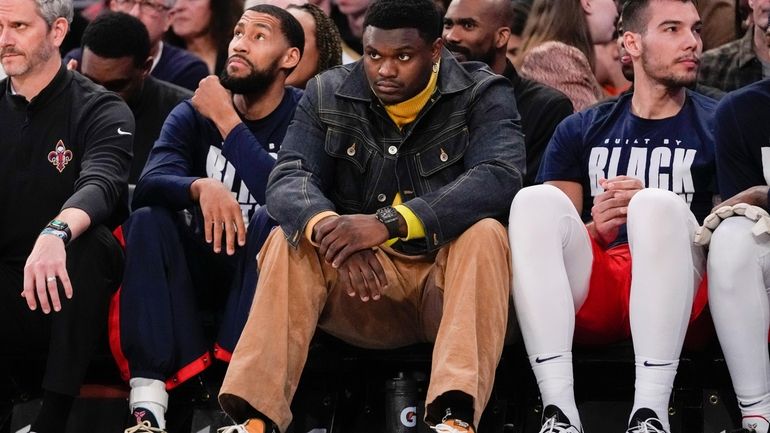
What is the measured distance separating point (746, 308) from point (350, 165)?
1.22 m

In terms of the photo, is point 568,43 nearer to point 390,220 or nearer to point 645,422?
point 390,220

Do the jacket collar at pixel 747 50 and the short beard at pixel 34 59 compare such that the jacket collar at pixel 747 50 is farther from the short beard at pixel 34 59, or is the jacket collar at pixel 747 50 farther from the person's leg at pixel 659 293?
the short beard at pixel 34 59

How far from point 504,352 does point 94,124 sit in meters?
1.49

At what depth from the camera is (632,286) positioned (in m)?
3.65

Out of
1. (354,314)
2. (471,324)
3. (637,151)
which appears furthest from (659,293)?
(354,314)

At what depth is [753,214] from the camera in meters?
3.61

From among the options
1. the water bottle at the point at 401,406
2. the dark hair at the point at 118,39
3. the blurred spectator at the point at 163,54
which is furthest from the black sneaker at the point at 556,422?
the blurred spectator at the point at 163,54

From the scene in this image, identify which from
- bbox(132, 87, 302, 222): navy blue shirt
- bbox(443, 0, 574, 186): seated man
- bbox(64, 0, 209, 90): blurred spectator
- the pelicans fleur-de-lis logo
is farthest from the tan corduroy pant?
bbox(64, 0, 209, 90): blurred spectator

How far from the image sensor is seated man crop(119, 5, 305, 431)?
4023 millimetres

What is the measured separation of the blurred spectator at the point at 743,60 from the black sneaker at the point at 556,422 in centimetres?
191

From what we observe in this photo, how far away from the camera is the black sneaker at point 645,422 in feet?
11.5

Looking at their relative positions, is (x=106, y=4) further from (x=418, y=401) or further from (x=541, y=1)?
(x=418, y=401)

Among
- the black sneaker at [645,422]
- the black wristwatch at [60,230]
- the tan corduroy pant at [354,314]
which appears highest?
Answer: the black wristwatch at [60,230]

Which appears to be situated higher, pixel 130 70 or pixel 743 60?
pixel 130 70
